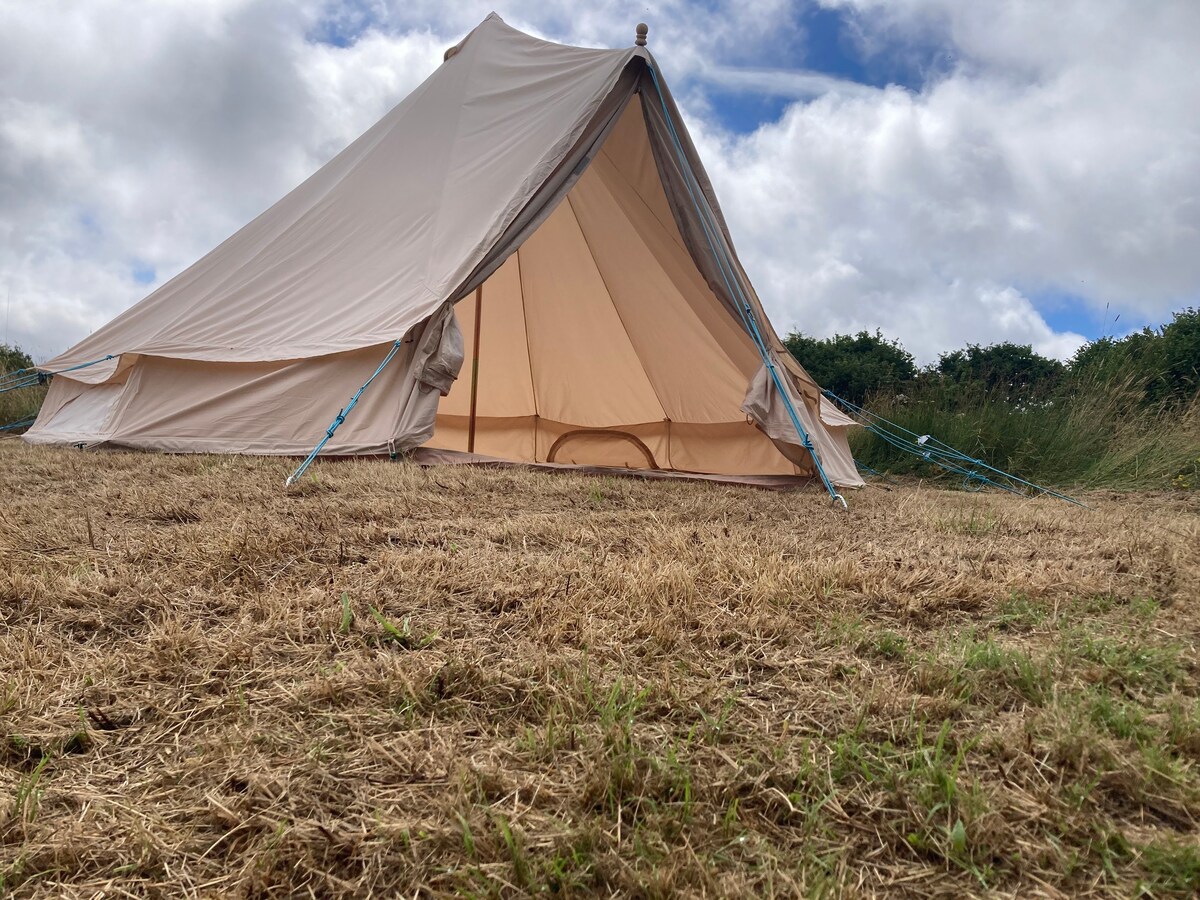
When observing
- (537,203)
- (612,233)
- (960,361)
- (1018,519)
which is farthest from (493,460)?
(960,361)

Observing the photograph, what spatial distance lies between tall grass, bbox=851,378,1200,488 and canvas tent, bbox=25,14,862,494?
4.11 ft

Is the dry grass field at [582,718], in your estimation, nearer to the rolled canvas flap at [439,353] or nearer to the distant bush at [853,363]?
the rolled canvas flap at [439,353]

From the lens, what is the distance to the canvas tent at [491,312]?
3.23 metres

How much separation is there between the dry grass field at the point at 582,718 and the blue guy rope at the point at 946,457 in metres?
2.53

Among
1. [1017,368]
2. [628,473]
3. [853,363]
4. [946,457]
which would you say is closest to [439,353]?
[628,473]

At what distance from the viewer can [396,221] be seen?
3.68m

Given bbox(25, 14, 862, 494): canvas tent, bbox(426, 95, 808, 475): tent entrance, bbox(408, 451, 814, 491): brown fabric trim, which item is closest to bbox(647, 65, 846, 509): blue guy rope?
bbox(25, 14, 862, 494): canvas tent

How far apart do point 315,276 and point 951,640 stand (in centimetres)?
333

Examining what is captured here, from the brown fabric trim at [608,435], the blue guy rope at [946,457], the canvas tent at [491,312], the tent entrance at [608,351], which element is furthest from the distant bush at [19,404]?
the blue guy rope at [946,457]

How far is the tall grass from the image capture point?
4.43 metres

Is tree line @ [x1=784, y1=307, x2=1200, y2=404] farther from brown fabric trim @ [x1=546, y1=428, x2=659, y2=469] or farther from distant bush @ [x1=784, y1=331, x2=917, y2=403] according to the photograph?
brown fabric trim @ [x1=546, y1=428, x2=659, y2=469]

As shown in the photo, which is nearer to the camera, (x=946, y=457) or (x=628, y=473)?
(x=628, y=473)

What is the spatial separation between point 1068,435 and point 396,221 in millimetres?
4101

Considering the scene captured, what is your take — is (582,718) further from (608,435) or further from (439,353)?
(608,435)
